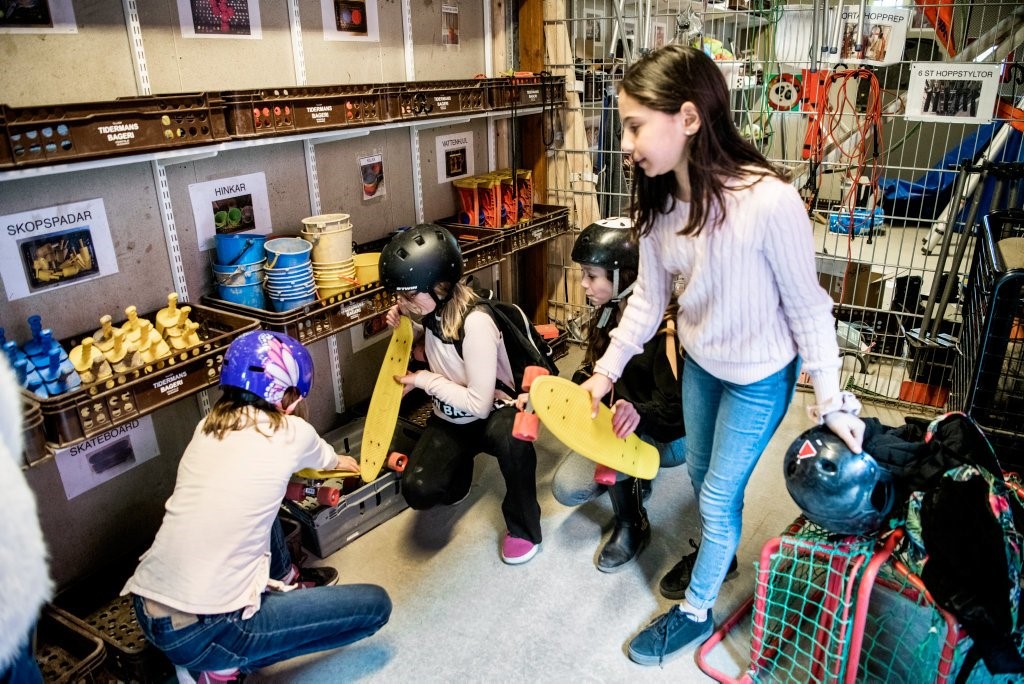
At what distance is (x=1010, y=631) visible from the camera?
5.14 feet

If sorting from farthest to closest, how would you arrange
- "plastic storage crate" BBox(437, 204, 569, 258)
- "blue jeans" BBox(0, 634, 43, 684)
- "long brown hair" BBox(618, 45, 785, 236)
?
"plastic storage crate" BBox(437, 204, 569, 258) < "long brown hair" BBox(618, 45, 785, 236) < "blue jeans" BBox(0, 634, 43, 684)

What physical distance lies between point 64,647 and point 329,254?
1.45 m

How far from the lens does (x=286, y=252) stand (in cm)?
239

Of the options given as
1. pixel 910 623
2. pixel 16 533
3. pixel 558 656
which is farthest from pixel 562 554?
pixel 16 533

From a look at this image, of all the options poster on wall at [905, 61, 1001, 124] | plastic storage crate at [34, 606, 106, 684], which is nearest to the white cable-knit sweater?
plastic storage crate at [34, 606, 106, 684]

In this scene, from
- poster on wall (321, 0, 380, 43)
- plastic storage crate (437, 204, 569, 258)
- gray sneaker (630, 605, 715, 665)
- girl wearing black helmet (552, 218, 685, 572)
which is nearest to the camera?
gray sneaker (630, 605, 715, 665)

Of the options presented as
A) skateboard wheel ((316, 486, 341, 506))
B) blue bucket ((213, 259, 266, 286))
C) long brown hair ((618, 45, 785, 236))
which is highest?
long brown hair ((618, 45, 785, 236))

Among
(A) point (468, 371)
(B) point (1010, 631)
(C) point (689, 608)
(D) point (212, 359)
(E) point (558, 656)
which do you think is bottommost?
(E) point (558, 656)

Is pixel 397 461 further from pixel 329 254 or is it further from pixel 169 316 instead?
pixel 169 316

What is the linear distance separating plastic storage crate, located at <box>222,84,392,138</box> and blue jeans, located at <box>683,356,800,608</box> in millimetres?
1464

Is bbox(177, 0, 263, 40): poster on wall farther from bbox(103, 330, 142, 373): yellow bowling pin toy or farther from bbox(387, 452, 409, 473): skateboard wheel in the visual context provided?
bbox(387, 452, 409, 473): skateboard wheel

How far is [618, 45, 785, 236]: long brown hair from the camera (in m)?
1.53

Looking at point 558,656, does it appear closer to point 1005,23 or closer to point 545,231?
point 545,231

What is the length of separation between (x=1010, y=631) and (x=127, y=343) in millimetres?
2361
